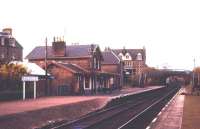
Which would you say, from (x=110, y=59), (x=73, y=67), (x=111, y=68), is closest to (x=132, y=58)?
(x=110, y=59)

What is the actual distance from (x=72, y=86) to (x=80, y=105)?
23162 millimetres

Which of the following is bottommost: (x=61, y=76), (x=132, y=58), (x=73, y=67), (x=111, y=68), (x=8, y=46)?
(x=61, y=76)

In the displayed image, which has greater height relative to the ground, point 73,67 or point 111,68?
point 111,68

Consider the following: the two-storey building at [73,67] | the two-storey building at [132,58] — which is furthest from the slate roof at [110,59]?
the two-storey building at [132,58]

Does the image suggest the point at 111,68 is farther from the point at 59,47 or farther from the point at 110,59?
the point at 59,47

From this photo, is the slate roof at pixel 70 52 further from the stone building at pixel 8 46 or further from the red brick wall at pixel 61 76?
the red brick wall at pixel 61 76

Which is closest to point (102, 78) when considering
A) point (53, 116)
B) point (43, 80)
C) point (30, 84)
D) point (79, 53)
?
point (79, 53)

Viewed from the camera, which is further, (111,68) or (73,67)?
(111,68)

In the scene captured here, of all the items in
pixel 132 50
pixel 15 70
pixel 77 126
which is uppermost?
pixel 132 50

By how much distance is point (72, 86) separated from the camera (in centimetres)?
6250

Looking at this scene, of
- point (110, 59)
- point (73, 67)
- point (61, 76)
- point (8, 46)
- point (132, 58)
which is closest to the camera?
point (61, 76)

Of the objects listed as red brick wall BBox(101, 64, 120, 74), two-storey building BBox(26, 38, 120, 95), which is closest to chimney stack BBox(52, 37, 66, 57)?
two-storey building BBox(26, 38, 120, 95)

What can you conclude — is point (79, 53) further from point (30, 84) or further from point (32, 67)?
point (30, 84)

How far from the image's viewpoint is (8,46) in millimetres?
81500
